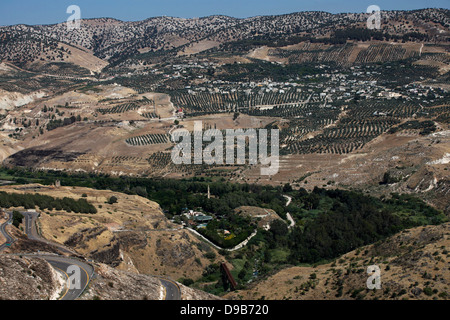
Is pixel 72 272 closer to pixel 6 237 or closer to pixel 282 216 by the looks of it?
pixel 6 237

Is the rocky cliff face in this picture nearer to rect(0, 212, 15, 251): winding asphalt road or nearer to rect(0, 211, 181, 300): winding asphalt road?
rect(0, 211, 181, 300): winding asphalt road

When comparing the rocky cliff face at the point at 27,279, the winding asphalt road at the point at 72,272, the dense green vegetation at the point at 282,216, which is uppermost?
the rocky cliff face at the point at 27,279

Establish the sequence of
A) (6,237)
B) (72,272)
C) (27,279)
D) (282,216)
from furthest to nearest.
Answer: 1. (282,216)
2. (6,237)
3. (72,272)
4. (27,279)

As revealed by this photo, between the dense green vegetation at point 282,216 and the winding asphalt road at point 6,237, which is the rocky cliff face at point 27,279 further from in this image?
the dense green vegetation at point 282,216

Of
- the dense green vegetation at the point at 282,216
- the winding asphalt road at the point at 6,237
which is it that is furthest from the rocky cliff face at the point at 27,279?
the dense green vegetation at the point at 282,216

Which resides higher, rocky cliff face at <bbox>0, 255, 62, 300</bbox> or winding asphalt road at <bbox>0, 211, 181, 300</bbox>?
rocky cliff face at <bbox>0, 255, 62, 300</bbox>

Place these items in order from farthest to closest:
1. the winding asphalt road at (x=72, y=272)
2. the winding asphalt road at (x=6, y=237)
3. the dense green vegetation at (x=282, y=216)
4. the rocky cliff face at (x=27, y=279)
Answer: the dense green vegetation at (x=282, y=216) < the winding asphalt road at (x=6, y=237) < the winding asphalt road at (x=72, y=272) < the rocky cliff face at (x=27, y=279)

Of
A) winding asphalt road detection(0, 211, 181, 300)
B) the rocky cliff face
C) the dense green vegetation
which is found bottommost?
the dense green vegetation

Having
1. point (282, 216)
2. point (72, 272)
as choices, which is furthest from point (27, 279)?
point (282, 216)

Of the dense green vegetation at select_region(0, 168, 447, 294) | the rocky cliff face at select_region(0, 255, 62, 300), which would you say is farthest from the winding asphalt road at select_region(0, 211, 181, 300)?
the dense green vegetation at select_region(0, 168, 447, 294)

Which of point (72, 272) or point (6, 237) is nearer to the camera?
point (72, 272)

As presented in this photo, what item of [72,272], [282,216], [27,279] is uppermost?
[27,279]

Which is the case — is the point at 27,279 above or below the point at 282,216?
above
